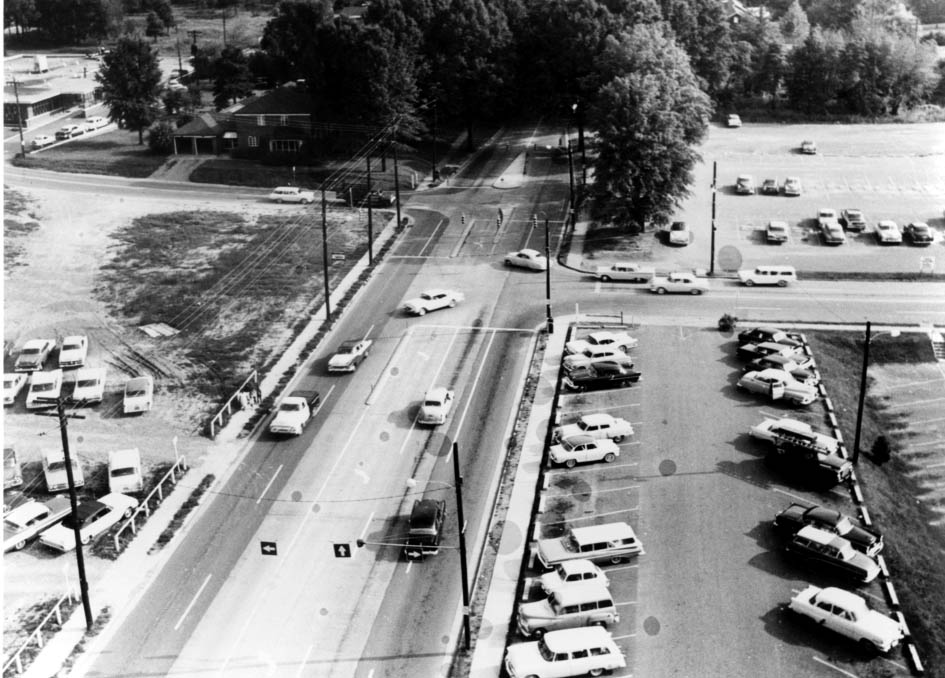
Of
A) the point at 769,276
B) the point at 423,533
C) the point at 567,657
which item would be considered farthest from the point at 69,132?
the point at 567,657

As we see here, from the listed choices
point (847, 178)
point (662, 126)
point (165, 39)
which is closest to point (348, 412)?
point (662, 126)

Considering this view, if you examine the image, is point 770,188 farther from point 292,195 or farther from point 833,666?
point 833,666

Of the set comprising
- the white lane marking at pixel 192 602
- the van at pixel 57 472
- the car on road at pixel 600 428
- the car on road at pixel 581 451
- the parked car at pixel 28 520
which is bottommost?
the white lane marking at pixel 192 602

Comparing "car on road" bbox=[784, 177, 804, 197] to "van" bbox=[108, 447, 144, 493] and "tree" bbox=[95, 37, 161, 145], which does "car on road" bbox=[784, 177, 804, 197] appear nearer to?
"van" bbox=[108, 447, 144, 493]

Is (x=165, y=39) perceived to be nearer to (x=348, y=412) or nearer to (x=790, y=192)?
(x=790, y=192)

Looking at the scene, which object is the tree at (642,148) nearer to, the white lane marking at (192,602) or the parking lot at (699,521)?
the parking lot at (699,521)

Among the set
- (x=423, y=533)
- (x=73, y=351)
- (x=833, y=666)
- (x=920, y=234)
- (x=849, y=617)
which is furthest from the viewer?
(x=920, y=234)

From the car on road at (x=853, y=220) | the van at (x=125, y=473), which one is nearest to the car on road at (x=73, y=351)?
the van at (x=125, y=473)
